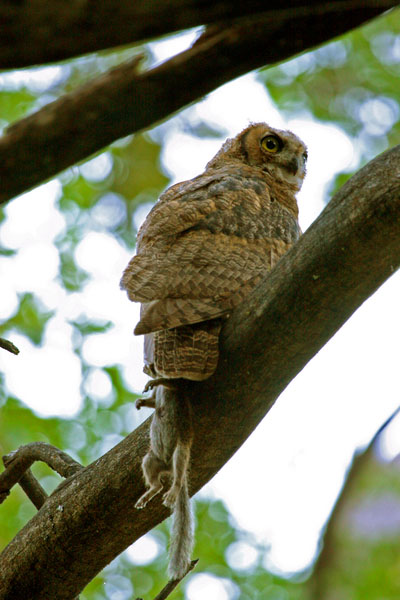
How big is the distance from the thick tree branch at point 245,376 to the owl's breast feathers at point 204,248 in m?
0.24

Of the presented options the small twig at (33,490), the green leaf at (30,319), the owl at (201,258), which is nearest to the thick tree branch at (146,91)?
the owl at (201,258)

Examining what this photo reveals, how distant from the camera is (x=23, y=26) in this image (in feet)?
2.74

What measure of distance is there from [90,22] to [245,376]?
2.17 metres

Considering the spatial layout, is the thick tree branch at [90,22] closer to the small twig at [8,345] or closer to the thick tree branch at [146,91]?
the thick tree branch at [146,91]

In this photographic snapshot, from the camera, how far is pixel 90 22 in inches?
34.0

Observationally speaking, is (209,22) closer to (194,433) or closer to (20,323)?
(194,433)

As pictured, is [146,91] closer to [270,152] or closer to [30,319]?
[270,152]

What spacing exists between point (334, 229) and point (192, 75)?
1.67 meters

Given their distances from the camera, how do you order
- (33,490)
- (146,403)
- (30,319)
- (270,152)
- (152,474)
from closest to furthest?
(152,474)
(146,403)
(33,490)
(270,152)
(30,319)

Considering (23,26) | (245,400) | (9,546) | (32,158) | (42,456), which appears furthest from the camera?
(42,456)

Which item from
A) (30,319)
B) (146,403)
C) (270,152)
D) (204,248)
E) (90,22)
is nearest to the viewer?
(90,22)

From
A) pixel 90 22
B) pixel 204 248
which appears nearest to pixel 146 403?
pixel 204 248

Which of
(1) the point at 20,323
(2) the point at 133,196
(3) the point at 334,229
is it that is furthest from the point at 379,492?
(2) the point at 133,196

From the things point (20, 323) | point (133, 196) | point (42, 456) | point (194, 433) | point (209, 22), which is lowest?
point (209, 22)
